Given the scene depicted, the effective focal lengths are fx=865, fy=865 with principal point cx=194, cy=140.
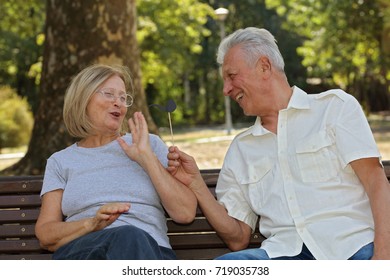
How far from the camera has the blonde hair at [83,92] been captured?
392cm

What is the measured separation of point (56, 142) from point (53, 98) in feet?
1.44

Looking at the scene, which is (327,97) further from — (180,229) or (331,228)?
(180,229)

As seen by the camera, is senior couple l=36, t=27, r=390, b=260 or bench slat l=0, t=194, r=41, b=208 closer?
senior couple l=36, t=27, r=390, b=260

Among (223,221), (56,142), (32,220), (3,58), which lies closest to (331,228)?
(223,221)

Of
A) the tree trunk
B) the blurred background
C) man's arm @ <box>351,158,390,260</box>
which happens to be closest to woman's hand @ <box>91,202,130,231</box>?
man's arm @ <box>351,158,390,260</box>

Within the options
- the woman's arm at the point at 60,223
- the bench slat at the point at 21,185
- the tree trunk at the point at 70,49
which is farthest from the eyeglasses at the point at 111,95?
the tree trunk at the point at 70,49

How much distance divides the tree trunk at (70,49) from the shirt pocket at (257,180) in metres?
3.96

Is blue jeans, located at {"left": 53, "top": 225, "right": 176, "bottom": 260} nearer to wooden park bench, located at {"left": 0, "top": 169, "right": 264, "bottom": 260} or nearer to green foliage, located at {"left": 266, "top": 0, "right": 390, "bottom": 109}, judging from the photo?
wooden park bench, located at {"left": 0, "top": 169, "right": 264, "bottom": 260}

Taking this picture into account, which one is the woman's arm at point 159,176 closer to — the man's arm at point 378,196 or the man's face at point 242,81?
the man's face at point 242,81

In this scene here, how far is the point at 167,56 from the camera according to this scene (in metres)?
31.3

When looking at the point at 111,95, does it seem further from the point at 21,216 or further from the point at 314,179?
the point at 314,179

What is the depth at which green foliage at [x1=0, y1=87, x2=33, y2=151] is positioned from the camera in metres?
28.5

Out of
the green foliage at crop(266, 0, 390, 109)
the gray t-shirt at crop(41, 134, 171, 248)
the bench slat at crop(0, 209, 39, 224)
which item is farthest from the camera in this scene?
the green foliage at crop(266, 0, 390, 109)

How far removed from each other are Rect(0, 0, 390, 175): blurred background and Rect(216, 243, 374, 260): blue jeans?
12.5ft
